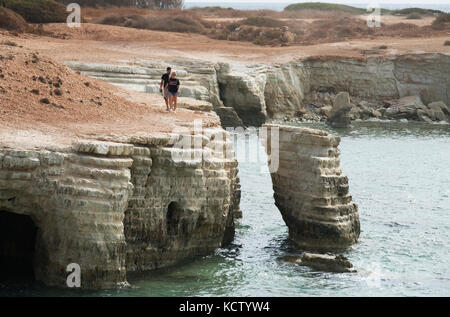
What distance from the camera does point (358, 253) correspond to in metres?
20.2

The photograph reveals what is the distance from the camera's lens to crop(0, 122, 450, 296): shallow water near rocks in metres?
17.2

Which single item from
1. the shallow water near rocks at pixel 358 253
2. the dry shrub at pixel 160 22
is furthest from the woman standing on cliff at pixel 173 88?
the dry shrub at pixel 160 22

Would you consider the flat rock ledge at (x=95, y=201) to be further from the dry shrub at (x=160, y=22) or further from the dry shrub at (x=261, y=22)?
the dry shrub at (x=261, y=22)

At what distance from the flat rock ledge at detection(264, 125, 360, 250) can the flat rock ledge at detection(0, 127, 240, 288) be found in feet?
11.9

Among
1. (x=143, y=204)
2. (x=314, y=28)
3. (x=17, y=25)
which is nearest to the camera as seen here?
(x=143, y=204)

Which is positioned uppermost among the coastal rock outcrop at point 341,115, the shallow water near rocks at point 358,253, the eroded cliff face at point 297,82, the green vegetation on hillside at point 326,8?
the green vegetation on hillside at point 326,8

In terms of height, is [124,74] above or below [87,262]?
above

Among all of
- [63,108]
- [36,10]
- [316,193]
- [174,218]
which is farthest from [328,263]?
[36,10]

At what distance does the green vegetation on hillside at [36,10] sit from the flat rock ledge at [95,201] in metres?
34.8

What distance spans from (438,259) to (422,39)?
39.4 metres

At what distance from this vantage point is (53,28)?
48438 millimetres

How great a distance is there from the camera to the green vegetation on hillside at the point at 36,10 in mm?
50250
